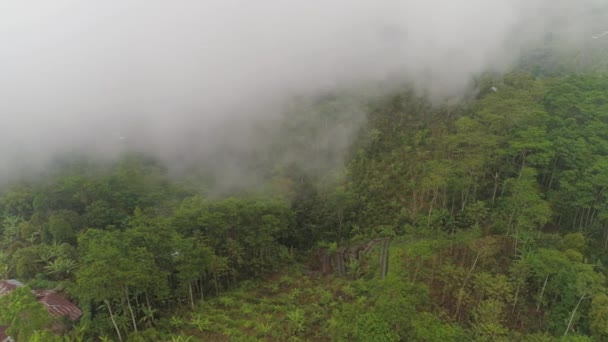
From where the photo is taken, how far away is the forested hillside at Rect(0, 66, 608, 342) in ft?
78.6

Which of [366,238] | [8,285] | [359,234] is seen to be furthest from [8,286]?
[366,238]

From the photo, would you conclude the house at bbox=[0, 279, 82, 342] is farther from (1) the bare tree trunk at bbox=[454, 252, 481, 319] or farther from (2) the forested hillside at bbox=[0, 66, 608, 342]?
(1) the bare tree trunk at bbox=[454, 252, 481, 319]

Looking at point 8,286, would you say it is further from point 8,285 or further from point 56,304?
point 56,304

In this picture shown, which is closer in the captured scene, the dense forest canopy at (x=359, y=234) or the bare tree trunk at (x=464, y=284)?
the dense forest canopy at (x=359, y=234)

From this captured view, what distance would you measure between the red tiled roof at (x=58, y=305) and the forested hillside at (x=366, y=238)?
949 mm

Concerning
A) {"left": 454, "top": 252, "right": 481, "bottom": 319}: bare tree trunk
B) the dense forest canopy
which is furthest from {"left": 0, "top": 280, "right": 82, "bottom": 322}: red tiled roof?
→ {"left": 454, "top": 252, "right": 481, "bottom": 319}: bare tree trunk

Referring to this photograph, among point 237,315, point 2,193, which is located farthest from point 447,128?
point 2,193

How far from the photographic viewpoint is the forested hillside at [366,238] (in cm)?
2395

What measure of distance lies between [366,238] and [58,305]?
28.7 m

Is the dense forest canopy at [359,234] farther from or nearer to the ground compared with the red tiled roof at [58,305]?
farther from the ground

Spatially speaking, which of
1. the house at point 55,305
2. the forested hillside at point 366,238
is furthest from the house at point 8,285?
the forested hillside at point 366,238

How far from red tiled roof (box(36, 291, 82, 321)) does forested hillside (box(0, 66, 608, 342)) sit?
3.12 feet

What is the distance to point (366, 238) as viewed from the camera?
3944 cm

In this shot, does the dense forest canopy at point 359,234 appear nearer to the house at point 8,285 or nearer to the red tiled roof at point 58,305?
the red tiled roof at point 58,305
